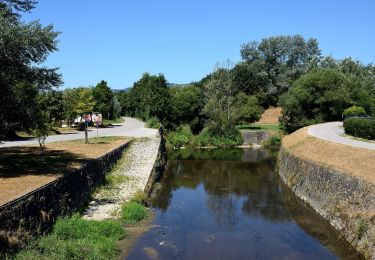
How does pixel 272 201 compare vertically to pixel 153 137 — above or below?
below

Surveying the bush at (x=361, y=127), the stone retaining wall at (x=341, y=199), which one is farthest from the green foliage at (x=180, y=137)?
the stone retaining wall at (x=341, y=199)

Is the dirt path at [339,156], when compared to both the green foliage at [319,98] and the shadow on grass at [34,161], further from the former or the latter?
the green foliage at [319,98]

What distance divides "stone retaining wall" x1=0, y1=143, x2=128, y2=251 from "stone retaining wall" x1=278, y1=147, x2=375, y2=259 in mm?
10839

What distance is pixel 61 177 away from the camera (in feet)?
57.4

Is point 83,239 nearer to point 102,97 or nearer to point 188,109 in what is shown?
point 188,109

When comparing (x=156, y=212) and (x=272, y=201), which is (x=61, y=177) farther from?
(x=272, y=201)

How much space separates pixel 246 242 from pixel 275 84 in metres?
Result: 70.0

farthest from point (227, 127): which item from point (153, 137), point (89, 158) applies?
point (89, 158)

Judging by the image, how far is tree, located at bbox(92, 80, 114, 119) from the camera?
2519 inches

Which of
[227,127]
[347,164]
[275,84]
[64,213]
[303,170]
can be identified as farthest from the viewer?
[275,84]

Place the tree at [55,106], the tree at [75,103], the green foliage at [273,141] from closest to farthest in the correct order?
the tree at [55,106], the tree at [75,103], the green foliage at [273,141]

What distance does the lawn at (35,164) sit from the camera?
1562 centimetres

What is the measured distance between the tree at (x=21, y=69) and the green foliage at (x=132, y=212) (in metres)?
5.77

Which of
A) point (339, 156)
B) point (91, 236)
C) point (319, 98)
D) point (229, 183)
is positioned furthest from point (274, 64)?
point (91, 236)
